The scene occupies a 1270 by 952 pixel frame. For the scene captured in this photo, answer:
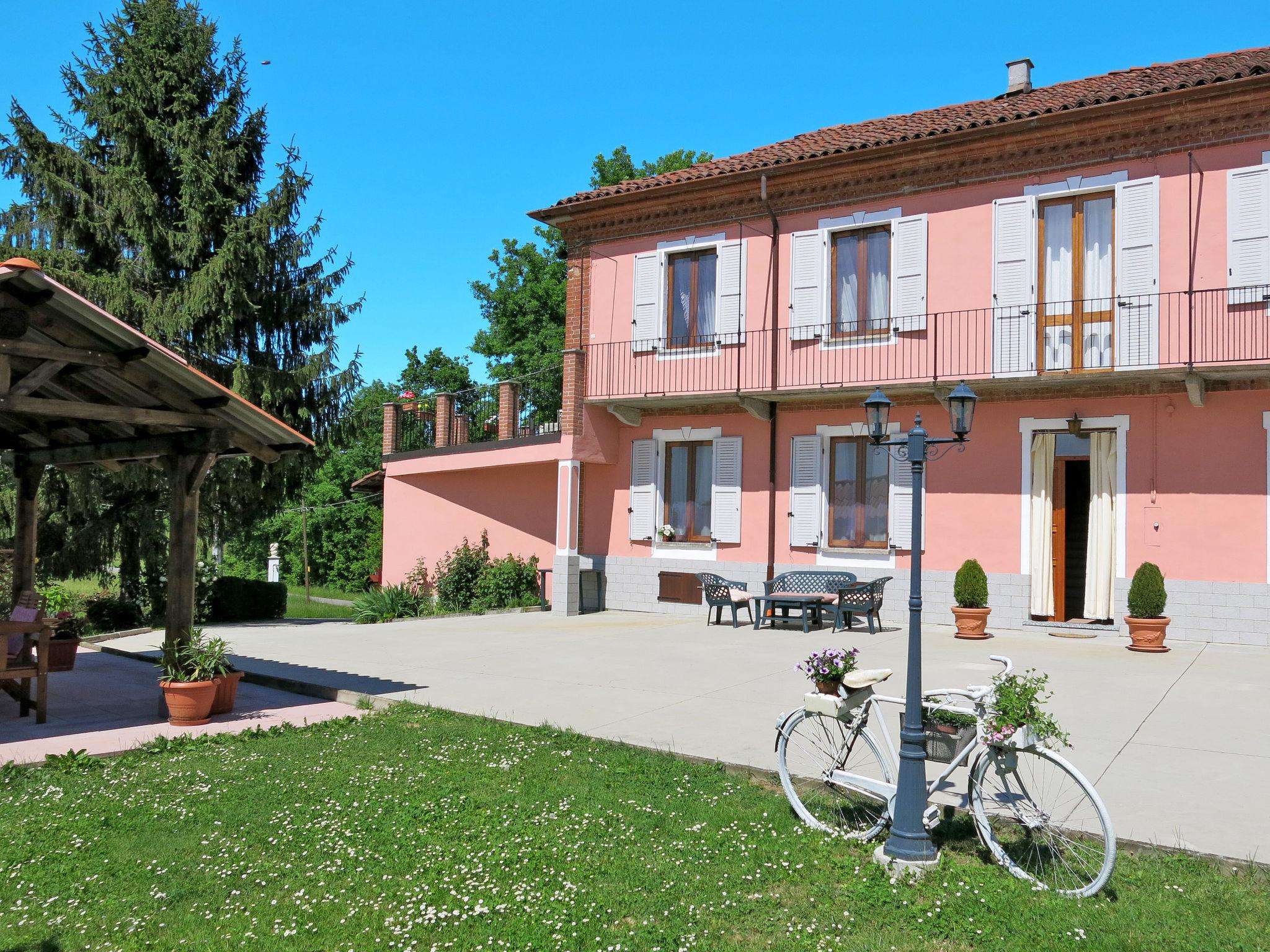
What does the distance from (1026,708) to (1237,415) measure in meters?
10.3

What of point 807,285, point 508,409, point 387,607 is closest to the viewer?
point 807,285

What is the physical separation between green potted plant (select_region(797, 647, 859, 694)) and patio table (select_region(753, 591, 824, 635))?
8866mm

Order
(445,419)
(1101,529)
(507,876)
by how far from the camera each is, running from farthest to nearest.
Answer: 1. (445,419)
2. (1101,529)
3. (507,876)

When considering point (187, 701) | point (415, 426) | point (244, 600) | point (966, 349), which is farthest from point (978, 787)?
point (415, 426)

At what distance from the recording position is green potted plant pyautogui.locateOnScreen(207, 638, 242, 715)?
788cm

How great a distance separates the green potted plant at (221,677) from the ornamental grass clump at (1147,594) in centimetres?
1003

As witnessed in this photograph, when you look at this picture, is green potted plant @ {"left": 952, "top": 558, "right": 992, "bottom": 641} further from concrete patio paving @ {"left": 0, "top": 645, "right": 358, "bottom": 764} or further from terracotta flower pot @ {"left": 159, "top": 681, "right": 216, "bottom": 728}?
terracotta flower pot @ {"left": 159, "top": 681, "right": 216, "bottom": 728}

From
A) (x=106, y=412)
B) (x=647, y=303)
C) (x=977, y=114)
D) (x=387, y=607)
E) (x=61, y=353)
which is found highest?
(x=977, y=114)

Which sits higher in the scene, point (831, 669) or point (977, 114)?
point (977, 114)

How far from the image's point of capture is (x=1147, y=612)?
11.7 m

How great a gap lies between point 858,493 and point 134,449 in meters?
10.1

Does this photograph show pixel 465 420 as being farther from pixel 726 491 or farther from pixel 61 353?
pixel 61 353

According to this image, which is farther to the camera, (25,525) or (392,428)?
(392,428)

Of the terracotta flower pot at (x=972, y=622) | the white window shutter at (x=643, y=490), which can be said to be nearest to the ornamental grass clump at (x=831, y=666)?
the terracotta flower pot at (x=972, y=622)
